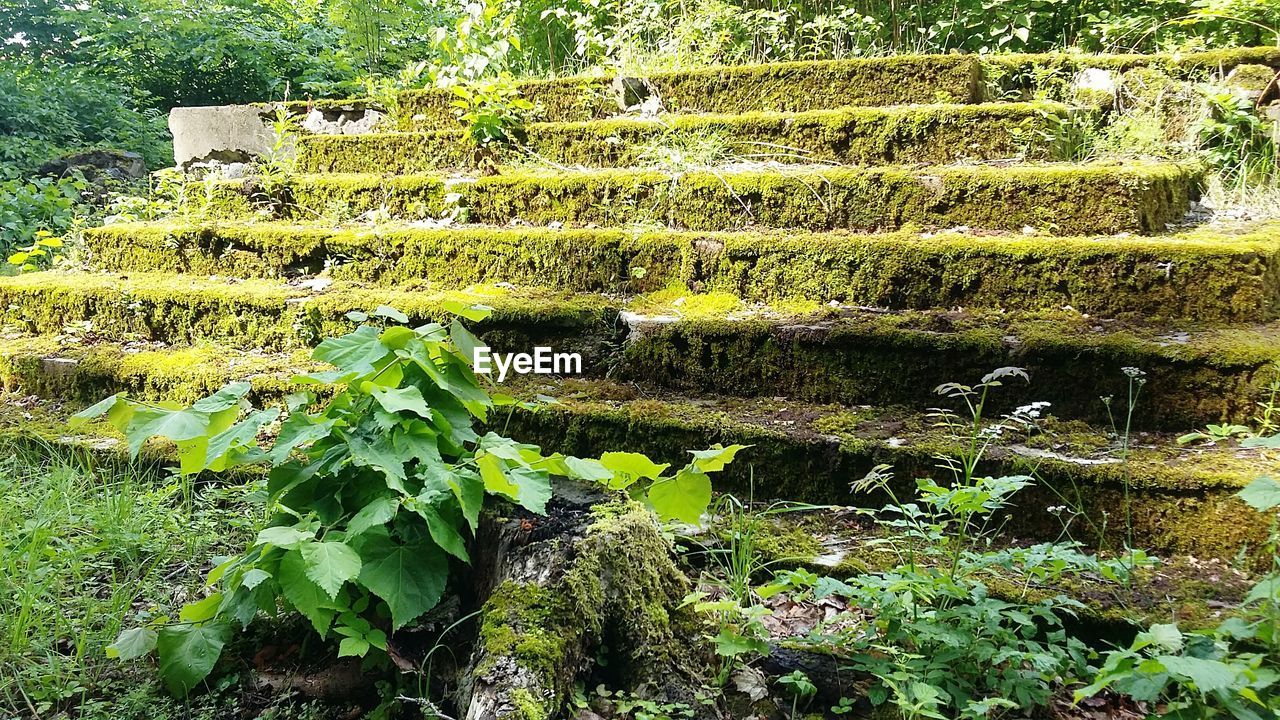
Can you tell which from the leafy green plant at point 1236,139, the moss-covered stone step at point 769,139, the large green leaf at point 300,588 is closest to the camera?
the large green leaf at point 300,588

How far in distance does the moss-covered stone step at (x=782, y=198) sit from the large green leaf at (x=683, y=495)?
6.38 feet

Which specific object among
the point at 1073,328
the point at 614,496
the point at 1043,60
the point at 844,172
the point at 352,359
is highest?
the point at 1043,60

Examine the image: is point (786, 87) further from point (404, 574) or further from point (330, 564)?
point (330, 564)

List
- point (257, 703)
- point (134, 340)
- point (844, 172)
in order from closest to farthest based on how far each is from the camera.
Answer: point (257, 703), point (844, 172), point (134, 340)

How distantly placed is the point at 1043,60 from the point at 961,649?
137 inches

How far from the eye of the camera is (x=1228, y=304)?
2.44 metres

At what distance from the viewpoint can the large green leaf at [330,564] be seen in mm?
1370

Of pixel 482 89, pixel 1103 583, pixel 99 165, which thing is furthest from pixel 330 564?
pixel 99 165

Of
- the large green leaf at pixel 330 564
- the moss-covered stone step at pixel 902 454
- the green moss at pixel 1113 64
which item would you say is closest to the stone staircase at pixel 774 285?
the moss-covered stone step at pixel 902 454

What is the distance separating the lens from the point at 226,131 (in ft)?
18.0

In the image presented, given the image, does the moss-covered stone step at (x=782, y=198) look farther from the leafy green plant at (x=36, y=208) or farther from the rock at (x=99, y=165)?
the rock at (x=99, y=165)

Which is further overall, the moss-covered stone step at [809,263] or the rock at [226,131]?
the rock at [226,131]

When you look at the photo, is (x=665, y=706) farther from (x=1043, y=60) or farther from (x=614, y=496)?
(x=1043, y=60)

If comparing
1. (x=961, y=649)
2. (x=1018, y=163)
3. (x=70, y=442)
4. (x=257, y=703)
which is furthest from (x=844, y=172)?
(x=70, y=442)
